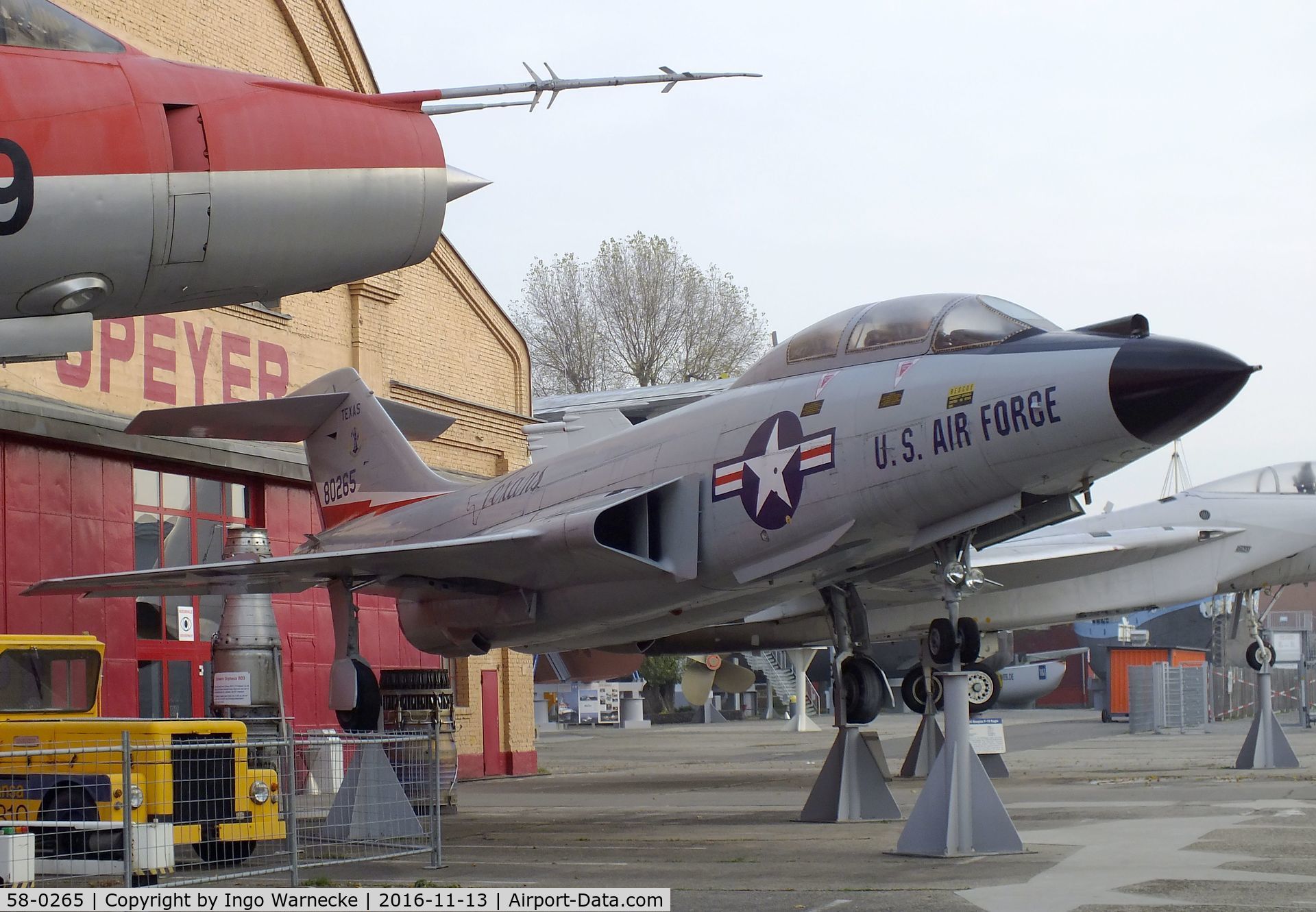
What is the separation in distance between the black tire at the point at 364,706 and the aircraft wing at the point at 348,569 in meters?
0.91

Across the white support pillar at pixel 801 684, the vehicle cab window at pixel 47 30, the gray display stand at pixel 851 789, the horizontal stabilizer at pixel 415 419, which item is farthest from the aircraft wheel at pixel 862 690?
the white support pillar at pixel 801 684

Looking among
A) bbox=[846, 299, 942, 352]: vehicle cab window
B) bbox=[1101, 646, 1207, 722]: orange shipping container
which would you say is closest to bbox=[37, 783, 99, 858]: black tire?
bbox=[846, 299, 942, 352]: vehicle cab window

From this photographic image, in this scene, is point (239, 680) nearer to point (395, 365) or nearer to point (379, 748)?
point (379, 748)

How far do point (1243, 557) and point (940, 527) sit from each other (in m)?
10.3

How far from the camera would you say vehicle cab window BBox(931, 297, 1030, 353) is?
9547 millimetres

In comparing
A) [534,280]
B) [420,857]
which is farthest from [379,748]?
[534,280]

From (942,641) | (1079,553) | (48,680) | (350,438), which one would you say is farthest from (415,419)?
(1079,553)

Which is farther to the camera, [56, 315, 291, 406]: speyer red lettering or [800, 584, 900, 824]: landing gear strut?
[56, 315, 291, 406]: speyer red lettering

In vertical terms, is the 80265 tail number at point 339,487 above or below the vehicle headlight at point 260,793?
above

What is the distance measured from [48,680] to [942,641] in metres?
6.47

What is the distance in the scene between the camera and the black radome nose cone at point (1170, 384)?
8.26m

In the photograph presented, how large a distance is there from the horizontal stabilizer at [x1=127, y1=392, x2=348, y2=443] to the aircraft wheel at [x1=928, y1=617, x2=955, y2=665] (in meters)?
7.85

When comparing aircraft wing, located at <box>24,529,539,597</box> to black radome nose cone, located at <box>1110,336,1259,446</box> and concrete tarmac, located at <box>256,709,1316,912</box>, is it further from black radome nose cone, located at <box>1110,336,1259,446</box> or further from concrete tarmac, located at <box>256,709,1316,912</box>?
black radome nose cone, located at <box>1110,336,1259,446</box>

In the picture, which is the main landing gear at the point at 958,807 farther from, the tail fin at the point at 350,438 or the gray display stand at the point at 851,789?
the tail fin at the point at 350,438
